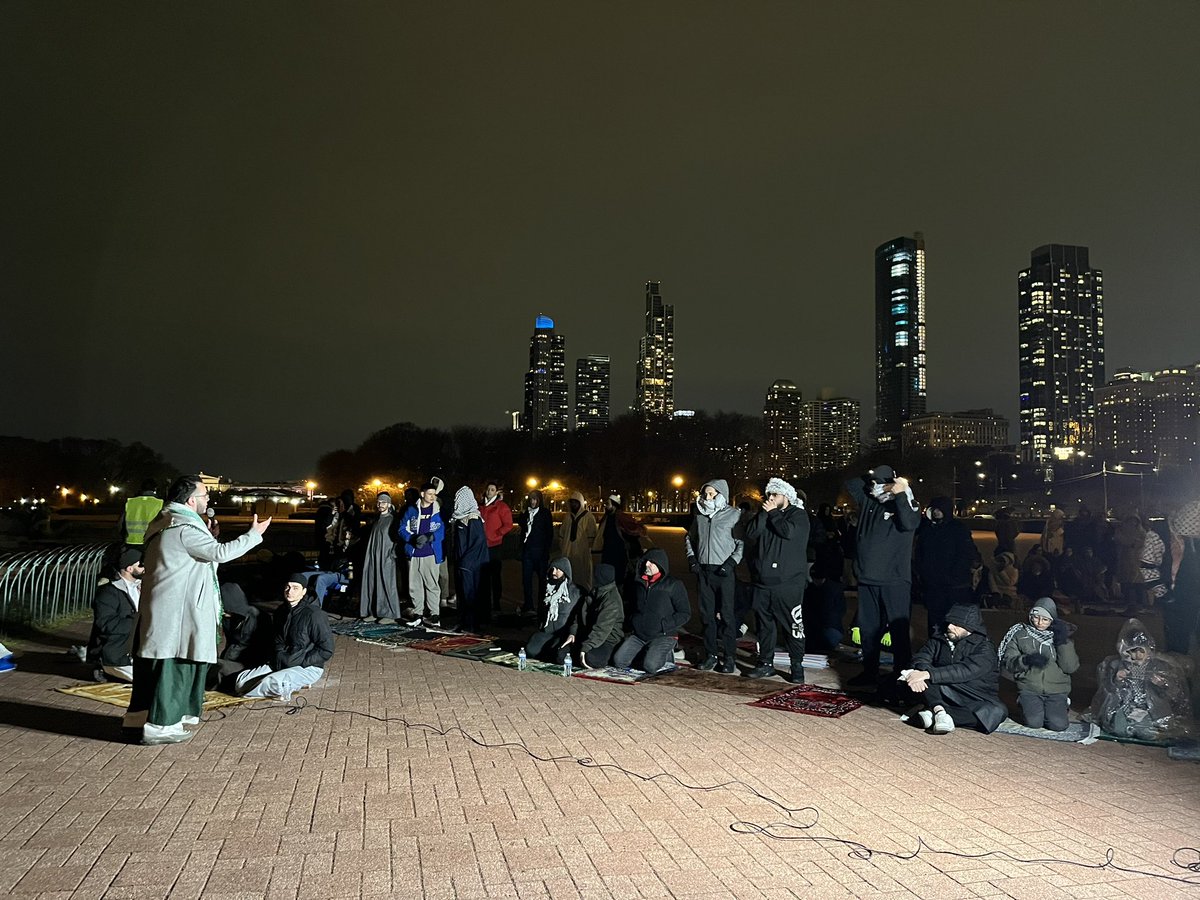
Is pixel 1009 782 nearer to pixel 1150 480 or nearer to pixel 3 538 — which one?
pixel 3 538

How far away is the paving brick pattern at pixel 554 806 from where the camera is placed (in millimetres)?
4434

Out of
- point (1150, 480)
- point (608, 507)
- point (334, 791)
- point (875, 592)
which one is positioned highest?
point (1150, 480)

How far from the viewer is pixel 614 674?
9.66m

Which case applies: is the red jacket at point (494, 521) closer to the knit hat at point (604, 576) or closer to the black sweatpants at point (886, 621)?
the knit hat at point (604, 576)

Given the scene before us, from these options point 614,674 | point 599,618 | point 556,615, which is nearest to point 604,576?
point 599,618

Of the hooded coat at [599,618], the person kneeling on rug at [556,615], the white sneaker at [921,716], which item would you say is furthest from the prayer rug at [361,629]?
the white sneaker at [921,716]

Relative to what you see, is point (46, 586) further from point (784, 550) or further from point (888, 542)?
point (888, 542)

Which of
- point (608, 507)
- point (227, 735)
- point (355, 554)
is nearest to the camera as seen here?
point (227, 735)

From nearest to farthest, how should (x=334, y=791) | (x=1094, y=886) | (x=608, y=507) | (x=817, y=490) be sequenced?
1. (x=1094, y=886)
2. (x=334, y=791)
3. (x=608, y=507)
4. (x=817, y=490)

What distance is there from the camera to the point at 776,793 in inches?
229

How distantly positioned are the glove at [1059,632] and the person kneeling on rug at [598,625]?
4.17 meters

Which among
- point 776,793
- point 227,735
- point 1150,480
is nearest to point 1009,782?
point 776,793

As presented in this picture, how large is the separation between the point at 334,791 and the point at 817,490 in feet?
285

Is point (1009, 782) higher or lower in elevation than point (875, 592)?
lower
